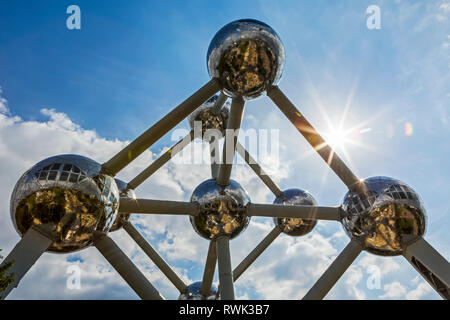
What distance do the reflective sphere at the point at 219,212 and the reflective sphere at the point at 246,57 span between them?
7.06 feet

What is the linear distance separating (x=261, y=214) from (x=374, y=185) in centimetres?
239

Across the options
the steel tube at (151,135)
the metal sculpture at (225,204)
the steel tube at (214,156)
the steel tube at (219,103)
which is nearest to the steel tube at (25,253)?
the metal sculpture at (225,204)

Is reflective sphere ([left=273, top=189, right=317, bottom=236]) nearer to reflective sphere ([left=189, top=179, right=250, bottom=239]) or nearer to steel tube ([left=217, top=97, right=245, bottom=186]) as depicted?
reflective sphere ([left=189, top=179, right=250, bottom=239])

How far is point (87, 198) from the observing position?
5.20 meters

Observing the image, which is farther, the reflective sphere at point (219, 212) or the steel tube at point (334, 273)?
the reflective sphere at point (219, 212)

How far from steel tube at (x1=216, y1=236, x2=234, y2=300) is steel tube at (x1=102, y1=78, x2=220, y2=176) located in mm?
2647

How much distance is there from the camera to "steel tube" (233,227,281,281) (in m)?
9.67

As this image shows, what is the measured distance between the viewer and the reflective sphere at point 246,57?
6.57 meters

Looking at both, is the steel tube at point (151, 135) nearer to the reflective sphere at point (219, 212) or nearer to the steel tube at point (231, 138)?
the steel tube at point (231, 138)

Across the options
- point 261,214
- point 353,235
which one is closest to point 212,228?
point 261,214

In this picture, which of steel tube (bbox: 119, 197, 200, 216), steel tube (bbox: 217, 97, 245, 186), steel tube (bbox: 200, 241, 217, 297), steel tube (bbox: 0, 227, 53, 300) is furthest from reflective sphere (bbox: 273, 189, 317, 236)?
steel tube (bbox: 0, 227, 53, 300)

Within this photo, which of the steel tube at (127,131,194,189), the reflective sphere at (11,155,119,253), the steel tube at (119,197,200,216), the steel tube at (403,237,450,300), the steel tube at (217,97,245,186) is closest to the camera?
the reflective sphere at (11,155,119,253)

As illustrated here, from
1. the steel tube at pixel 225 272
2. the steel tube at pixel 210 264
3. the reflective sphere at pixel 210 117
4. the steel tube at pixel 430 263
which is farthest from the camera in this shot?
the reflective sphere at pixel 210 117
